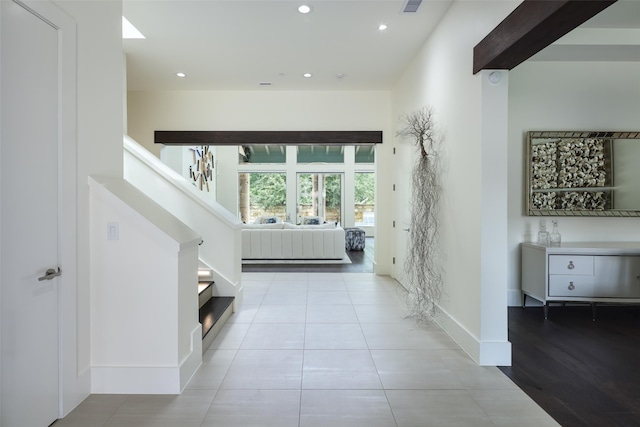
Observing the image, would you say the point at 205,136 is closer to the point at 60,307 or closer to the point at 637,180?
the point at 60,307

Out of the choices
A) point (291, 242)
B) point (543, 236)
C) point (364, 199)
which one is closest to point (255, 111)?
point (291, 242)

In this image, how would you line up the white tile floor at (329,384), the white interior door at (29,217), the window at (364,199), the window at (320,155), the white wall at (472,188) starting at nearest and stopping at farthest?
1. the white interior door at (29,217)
2. the white tile floor at (329,384)
3. the white wall at (472,188)
4. the window at (320,155)
5. the window at (364,199)

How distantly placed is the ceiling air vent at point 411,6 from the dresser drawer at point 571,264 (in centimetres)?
289

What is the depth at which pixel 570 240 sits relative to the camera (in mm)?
3996

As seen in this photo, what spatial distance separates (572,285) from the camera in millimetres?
3566

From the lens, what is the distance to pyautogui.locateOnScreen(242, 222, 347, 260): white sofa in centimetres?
689

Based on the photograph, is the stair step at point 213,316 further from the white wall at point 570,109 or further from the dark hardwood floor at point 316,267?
the white wall at point 570,109

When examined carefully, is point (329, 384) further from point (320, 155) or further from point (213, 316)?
point (320, 155)

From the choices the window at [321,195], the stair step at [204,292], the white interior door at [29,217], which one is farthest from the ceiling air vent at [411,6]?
the window at [321,195]

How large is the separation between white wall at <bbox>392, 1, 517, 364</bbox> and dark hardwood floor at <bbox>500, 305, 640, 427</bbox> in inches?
12.8

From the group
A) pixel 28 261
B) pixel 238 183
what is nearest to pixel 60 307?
pixel 28 261

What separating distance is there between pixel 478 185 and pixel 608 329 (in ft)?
7.45

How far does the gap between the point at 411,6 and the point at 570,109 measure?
2.40m

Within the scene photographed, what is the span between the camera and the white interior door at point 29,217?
1623 mm
